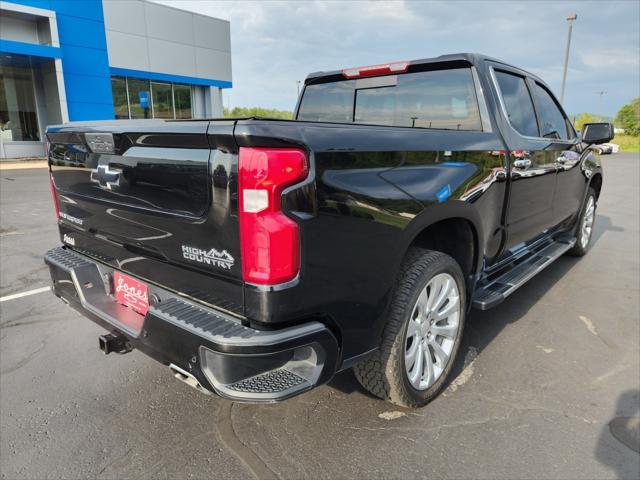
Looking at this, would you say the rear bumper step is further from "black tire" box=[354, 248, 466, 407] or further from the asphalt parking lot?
the asphalt parking lot

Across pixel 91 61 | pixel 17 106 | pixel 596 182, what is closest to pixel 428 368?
pixel 596 182

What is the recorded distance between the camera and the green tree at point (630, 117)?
44.7 metres

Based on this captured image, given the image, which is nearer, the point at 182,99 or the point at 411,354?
the point at 411,354

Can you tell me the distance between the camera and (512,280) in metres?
3.42

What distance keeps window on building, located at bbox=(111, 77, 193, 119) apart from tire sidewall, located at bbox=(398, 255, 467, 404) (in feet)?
70.9

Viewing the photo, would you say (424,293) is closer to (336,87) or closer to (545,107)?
(336,87)

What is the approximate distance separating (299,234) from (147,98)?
2468cm

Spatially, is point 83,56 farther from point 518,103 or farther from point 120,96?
point 518,103

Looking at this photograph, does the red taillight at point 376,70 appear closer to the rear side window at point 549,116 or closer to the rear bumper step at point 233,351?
the rear side window at point 549,116

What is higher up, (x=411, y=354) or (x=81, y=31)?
(x=81, y=31)

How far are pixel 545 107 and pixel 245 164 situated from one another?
3506 mm

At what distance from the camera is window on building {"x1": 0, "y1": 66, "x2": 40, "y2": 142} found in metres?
19.4

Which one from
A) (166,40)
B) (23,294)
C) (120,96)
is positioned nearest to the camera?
(23,294)

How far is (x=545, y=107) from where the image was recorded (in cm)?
A: 413
